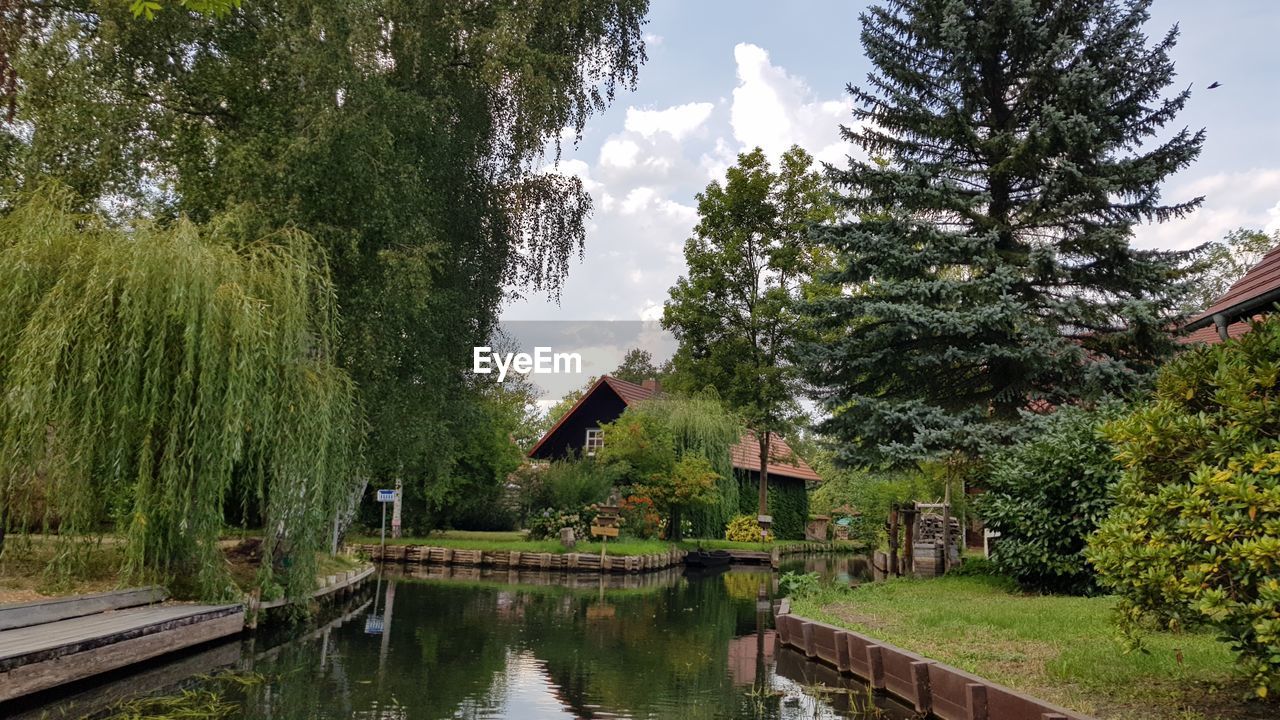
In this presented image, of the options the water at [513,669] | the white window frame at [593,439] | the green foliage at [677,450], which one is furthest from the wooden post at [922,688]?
the white window frame at [593,439]

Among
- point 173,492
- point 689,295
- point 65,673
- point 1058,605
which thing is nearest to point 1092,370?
point 1058,605

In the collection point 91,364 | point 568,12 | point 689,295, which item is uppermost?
point 568,12

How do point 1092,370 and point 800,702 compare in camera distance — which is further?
point 1092,370

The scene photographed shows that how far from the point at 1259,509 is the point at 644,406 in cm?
2938

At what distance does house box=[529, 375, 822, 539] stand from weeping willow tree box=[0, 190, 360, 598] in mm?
26346

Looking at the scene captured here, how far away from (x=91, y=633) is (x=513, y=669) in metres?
4.71

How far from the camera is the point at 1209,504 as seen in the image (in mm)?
6312

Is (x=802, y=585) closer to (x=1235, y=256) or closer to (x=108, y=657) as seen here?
(x=108, y=657)

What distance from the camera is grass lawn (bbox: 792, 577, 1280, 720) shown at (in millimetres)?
6926

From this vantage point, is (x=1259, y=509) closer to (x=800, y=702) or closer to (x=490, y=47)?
(x=800, y=702)

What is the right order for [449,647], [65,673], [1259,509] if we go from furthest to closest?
[449,647]
[65,673]
[1259,509]

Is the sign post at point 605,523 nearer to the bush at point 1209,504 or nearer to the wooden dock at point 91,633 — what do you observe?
the wooden dock at point 91,633

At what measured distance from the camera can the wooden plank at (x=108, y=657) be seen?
26.3 ft

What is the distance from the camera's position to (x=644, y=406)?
115 feet
